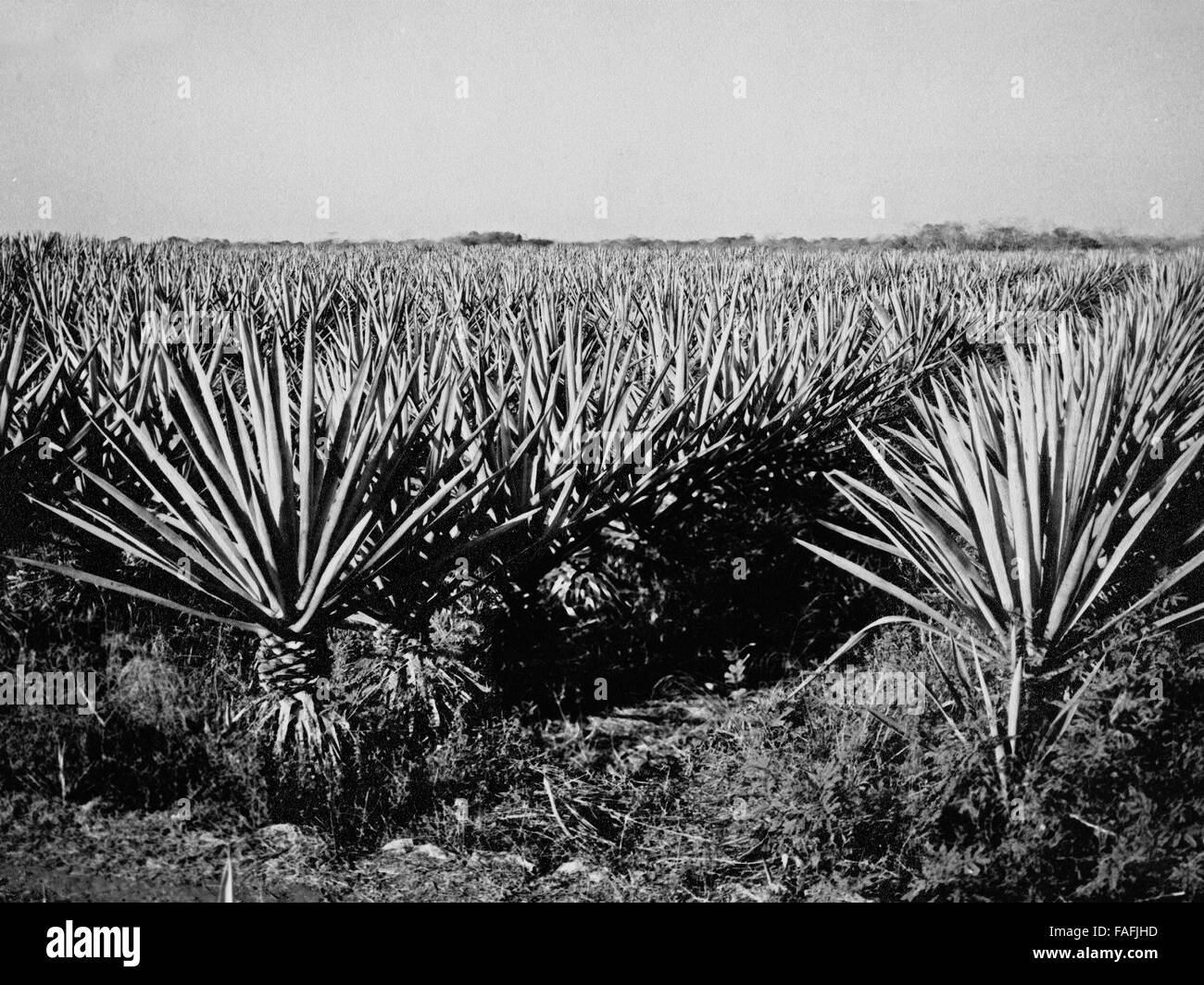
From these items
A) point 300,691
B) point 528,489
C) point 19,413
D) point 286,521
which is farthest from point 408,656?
point 19,413

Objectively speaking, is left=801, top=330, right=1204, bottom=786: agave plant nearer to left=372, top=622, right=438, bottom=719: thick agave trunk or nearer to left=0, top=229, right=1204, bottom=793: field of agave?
left=0, top=229, right=1204, bottom=793: field of agave

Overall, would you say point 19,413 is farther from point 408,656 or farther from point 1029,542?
point 1029,542

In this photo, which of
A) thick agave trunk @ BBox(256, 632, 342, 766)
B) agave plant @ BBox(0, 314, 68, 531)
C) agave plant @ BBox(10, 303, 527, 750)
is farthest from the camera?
agave plant @ BBox(0, 314, 68, 531)

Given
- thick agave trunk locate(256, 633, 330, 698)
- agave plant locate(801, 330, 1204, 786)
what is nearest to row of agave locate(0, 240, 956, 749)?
thick agave trunk locate(256, 633, 330, 698)

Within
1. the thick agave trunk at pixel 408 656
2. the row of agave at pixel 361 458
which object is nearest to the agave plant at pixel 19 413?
the row of agave at pixel 361 458

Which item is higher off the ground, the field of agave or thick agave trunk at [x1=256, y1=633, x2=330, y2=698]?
the field of agave

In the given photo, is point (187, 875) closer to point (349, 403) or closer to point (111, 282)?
point (349, 403)

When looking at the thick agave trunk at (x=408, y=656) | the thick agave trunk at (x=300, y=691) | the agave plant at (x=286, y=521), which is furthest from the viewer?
the thick agave trunk at (x=408, y=656)

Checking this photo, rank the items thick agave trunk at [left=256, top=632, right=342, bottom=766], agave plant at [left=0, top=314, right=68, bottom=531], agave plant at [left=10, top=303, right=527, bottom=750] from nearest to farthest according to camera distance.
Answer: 1. agave plant at [left=10, top=303, right=527, bottom=750]
2. thick agave trunk at [left=256, top=632, right=342, bottom=766]
3. agave plant at [left=0, top=314, right=68, bottom=531]

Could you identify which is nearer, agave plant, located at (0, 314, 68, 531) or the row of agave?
the row of agave

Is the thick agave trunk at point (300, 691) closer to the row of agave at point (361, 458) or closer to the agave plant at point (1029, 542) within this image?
the row of agave at point (361, 458)

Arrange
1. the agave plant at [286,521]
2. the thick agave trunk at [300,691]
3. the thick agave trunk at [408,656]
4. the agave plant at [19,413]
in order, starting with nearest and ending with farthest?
the agave plant at [286,521] → the thick agave trunk at [300,691] → the thick agave trunk at [408,656] → the agave plant at [19,413]

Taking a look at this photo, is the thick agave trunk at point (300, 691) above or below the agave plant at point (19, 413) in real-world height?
below
